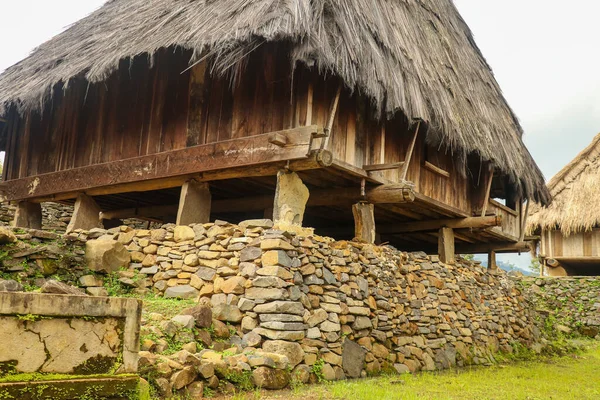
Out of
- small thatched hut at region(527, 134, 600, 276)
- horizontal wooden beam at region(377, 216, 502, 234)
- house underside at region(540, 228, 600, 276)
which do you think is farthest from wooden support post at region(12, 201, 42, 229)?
house underside at region(540, 228, 600, 276)

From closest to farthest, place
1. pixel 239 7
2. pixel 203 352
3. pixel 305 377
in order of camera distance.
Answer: pixel 203 352, pixel 305 377, pixel 239 7

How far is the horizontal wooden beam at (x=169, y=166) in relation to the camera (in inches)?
311

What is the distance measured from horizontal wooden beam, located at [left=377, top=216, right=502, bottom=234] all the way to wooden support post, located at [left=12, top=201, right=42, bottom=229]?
22.4 feet

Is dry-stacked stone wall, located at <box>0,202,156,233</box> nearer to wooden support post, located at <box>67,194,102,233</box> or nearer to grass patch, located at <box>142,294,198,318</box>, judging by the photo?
wooden support post, located at <box>67,194,102,233</box>

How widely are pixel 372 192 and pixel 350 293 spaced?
2014mm

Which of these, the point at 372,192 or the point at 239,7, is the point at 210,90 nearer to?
the point at 239,7

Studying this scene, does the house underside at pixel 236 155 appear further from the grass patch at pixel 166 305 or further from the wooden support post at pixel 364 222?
the grass patch at pixel 166 305

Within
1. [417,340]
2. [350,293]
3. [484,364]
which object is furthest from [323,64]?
[484,364]

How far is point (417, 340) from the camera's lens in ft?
29.9

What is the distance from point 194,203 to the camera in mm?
8969

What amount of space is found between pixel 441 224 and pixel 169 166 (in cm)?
573

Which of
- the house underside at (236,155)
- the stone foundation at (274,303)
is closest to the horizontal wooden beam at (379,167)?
the house underside at (236,155)

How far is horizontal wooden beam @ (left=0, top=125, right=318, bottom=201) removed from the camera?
7898 millimetres

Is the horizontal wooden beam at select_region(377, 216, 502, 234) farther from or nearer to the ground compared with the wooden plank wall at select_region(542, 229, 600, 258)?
nearer to the ground
